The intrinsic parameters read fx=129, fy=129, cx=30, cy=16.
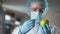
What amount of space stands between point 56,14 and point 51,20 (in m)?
0.07

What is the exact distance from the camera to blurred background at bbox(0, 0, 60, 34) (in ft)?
2.65

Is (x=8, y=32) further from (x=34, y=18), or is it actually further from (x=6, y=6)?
(x=34, y=18)

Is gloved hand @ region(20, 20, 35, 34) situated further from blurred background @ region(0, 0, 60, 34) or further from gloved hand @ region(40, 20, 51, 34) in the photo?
blurred background @ region(0, 0, 60, 34)

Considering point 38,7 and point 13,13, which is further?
point 13,13

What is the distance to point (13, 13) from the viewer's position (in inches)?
35.5

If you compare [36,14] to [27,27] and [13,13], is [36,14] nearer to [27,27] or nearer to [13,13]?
[27,27]

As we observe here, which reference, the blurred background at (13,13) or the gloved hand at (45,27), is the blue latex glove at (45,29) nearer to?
the gloved hand at (45,27)

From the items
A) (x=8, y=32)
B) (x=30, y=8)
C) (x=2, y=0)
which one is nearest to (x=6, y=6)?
(x=2, y=0)

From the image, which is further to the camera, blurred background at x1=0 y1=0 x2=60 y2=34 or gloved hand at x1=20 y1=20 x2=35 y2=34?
blurred background at x1=0 y1=0 x2=60 y2=34

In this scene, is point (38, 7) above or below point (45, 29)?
above

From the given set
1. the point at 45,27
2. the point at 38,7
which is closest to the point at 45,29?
the point at 45,27

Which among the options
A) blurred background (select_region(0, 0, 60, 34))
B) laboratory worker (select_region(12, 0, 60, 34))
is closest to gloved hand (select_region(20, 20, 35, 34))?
laboratory worker (select_region(12, 0, 60, 34))

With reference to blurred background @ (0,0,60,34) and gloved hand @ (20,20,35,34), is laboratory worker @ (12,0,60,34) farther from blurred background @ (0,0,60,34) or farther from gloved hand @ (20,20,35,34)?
blurred background @ (0,0,60,34)

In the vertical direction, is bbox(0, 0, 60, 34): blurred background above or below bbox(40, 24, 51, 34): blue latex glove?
above
